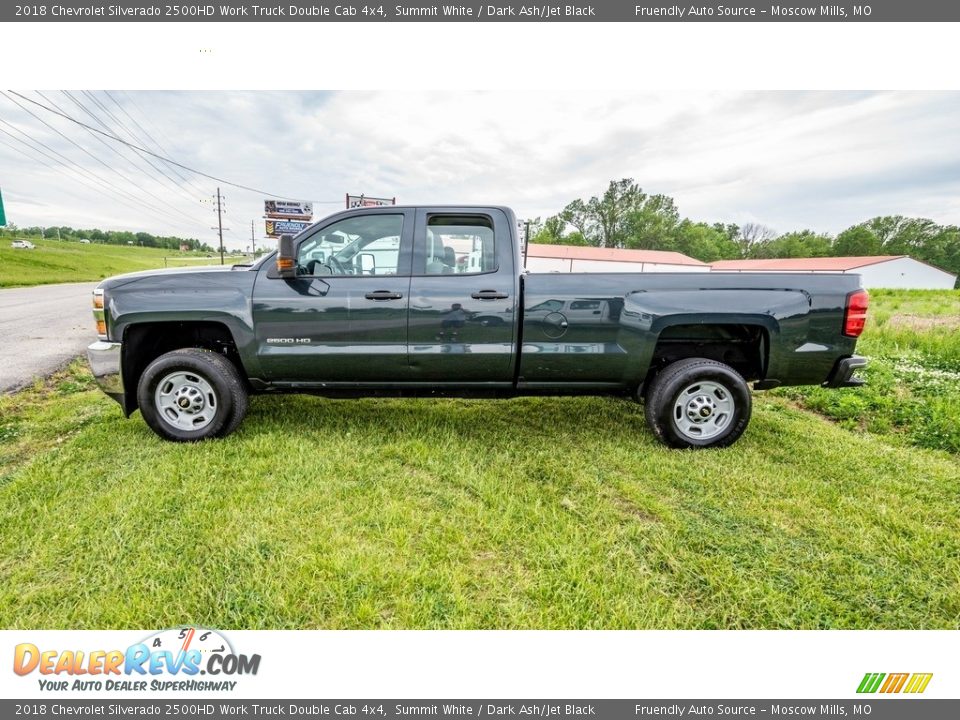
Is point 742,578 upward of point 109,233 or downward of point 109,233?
downward

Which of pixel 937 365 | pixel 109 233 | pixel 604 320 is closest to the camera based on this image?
pixel 604 320

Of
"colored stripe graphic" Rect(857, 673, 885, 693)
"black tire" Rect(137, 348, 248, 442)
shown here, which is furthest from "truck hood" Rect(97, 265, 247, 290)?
"colored stripe graphic" Rect(857, 673, 885, 693)

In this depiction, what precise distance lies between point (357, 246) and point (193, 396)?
5.67 ft

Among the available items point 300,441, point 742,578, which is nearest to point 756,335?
point 742,578

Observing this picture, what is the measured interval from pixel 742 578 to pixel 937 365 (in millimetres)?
6324

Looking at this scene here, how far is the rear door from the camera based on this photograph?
3342 millimetres

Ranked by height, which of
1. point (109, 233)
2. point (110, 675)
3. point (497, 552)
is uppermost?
point (109, 233)

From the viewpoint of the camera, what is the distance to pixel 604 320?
3.34 metres

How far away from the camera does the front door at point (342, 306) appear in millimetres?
3369

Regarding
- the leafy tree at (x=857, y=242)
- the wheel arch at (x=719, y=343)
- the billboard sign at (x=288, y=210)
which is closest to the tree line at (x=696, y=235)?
the leafy tree at (x=857, y=242)

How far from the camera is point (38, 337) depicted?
26.1 feet

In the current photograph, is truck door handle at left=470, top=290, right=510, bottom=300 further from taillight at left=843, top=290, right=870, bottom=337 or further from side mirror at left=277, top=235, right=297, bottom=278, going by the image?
taillight at left=843, top=290, right=870, bottom=337

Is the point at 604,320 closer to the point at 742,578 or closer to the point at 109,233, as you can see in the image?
the point at 742,578

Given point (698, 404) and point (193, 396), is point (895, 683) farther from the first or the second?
point (193, 396)
